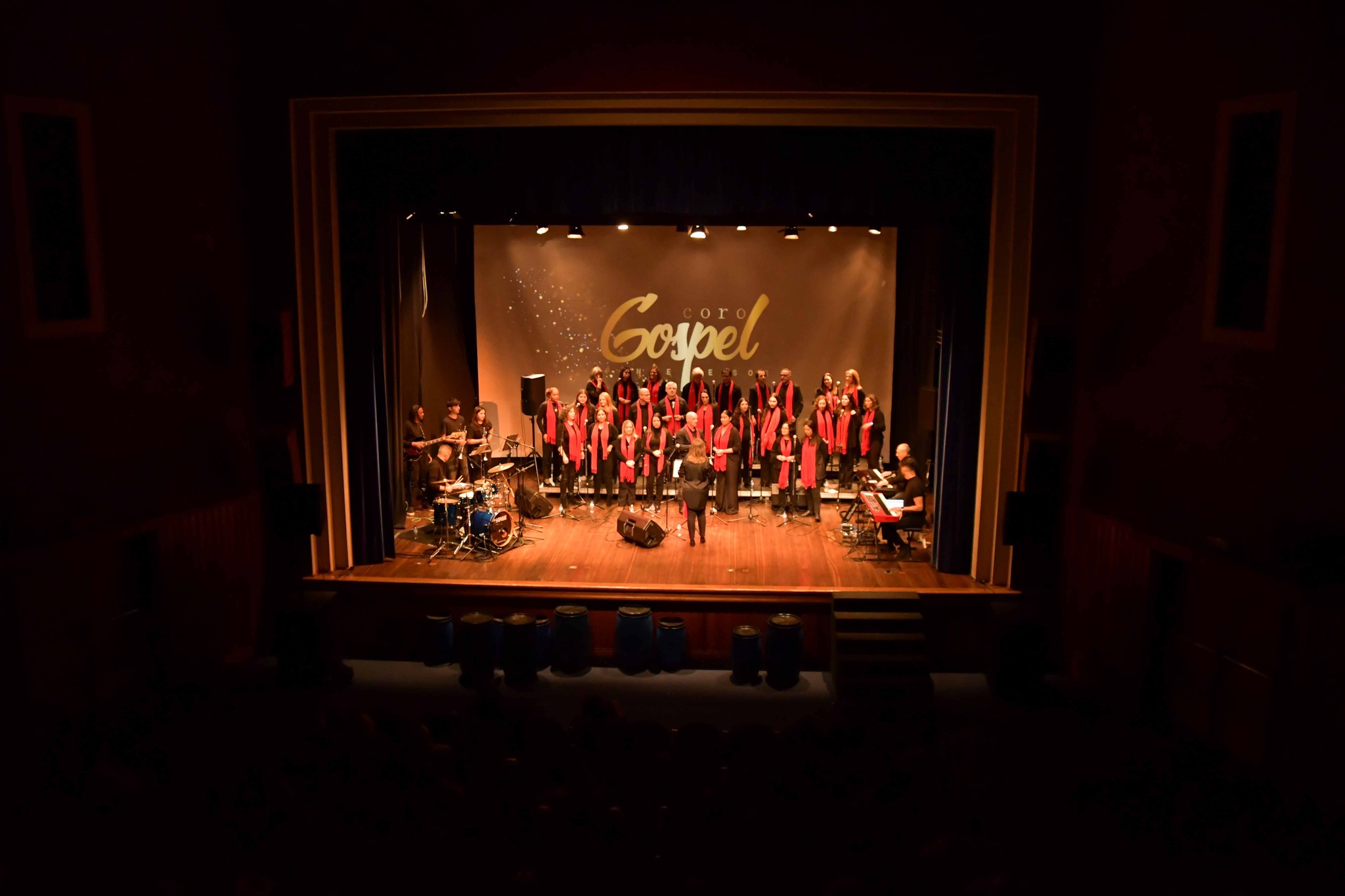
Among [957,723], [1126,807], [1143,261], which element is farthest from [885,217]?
[1126,807]

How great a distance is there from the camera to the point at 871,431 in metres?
12.0

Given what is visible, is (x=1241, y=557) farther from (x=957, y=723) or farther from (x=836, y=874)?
(x=836, y=874)

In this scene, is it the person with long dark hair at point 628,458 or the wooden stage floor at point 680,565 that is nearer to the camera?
the wooden stage floor at point 680,565

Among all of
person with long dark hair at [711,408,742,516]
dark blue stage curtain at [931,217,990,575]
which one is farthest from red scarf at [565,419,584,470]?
dark blue stage curtain at [931,217,990,575]

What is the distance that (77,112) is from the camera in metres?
7.56

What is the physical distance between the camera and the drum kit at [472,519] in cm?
1004

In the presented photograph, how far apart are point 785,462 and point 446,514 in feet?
12.2

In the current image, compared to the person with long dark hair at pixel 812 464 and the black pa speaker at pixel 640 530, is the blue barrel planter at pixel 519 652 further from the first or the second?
the person with long dark hair at pixel 812 464

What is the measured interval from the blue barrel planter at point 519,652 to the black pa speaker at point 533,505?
2658 mm

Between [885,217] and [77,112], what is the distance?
21.2 ft

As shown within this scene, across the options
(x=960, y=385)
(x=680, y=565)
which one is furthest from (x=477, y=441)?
(x=960, y=385)

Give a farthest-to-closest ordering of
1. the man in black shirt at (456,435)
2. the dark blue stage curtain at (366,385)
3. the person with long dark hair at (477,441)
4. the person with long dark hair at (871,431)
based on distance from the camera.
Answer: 1. the person with long dark hair at (871,431)
2. the person with long dark hair at (477,441)
3. the man in black shirt at (456,435)
4. the dark blue stage curtain at (366,385)

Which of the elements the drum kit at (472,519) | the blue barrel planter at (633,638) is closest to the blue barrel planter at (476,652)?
the blue barrel planter at (633,638)

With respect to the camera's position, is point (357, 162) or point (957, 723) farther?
point (357, 162)
